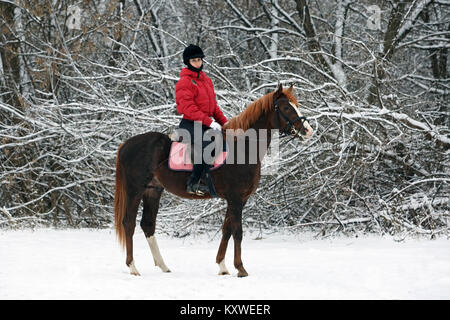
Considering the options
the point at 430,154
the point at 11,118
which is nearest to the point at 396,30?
the point at 430,154

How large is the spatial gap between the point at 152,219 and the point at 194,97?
5.19 ft

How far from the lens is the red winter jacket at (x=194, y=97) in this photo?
605cm

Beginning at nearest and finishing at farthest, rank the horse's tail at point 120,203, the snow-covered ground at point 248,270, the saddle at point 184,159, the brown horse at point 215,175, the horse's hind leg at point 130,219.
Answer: the snow-covered ground at point 248,270 → the brown horse at point 215,175 → the saddle at point 184,159 → the horse's hind leg at point 130,219 → the horse's tail at point 120,203

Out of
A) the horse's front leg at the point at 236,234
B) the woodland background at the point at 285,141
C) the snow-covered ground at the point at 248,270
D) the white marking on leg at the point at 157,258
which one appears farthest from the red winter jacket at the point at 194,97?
the woodland background at the point at 285,141

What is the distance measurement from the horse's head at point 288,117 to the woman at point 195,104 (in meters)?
0.64

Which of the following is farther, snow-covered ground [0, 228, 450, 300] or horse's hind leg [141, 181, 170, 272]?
horse's hind leg [141, 181, 170, 272]

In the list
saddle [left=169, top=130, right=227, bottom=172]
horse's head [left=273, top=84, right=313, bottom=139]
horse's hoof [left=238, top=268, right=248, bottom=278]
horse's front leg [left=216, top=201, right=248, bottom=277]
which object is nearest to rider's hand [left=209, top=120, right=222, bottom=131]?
saddle [left=169, top=130, right=227, bottom=172]

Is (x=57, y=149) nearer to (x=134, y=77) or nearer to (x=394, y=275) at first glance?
(x=134, y=77)

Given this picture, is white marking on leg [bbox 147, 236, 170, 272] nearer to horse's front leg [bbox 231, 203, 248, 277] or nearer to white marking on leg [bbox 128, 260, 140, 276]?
white marking on leg [bbox 128, 260, 140, 276]

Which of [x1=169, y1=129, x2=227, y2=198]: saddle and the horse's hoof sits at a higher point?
[x1=169, y1=129, x2=227, y2=198]: saddle

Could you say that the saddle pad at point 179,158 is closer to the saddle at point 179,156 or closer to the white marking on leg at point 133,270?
the saddle at point 179,156

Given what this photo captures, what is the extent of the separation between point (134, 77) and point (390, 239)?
630 centimetres

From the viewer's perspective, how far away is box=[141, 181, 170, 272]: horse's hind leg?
21.5 feet

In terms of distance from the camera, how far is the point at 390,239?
854 centimetres
